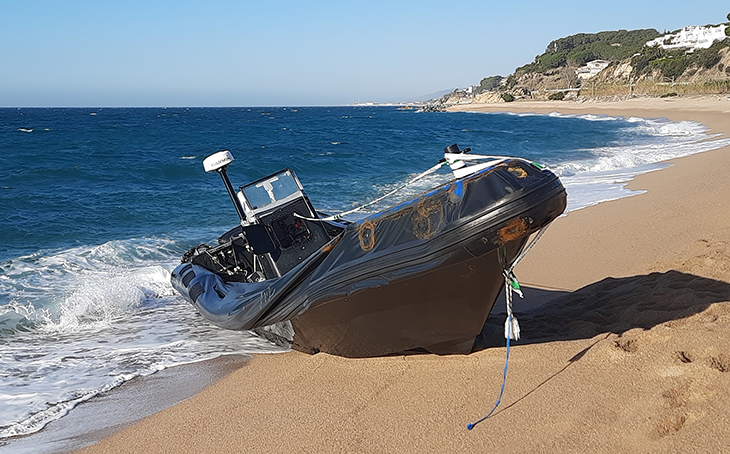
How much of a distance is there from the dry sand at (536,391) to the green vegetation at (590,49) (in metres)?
108

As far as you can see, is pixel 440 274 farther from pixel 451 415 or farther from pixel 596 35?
pixel 596 35

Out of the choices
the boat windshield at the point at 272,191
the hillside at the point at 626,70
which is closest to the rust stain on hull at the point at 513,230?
the boat windshield at the point at 272,191

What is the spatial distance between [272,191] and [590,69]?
11493 cm

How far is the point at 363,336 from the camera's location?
5133mm

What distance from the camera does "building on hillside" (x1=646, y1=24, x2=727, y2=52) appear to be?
84.0 m

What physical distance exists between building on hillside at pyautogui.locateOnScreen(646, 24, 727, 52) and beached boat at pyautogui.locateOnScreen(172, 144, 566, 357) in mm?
92542

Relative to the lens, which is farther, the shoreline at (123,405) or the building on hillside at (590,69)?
→ the building on hillside at (590,69)

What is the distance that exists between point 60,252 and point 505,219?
10.4m

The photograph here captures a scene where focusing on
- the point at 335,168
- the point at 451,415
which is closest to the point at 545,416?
the point at 451,415

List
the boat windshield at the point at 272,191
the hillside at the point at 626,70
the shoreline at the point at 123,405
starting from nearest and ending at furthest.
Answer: the shoreline at the point at 123,405
the boat windshield at the point at 272,191
the hillside at the point at 626,70

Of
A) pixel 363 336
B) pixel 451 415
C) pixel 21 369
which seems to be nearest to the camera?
pixel 451 415

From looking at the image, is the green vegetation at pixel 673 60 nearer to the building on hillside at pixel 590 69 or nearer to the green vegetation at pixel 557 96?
the green vegetation at pixel 557 96

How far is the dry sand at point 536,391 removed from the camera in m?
3.67

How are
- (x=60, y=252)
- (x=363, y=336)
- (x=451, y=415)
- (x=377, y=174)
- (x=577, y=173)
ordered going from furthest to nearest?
Answer: 1. (x=377, y=174)
2. (x=577, y=173)
3. (x=60, y=252)
4. (x=363, y=336)
5. (x=451, y=415)
